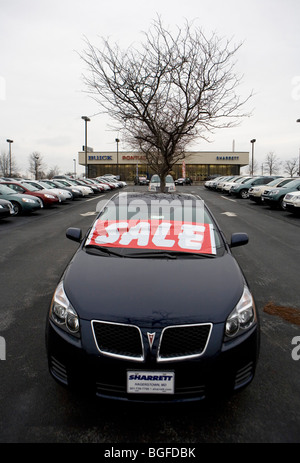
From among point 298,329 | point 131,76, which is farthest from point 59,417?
point 131,76

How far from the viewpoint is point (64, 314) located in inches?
93.0

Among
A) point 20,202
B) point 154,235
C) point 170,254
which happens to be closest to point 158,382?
point 170,254

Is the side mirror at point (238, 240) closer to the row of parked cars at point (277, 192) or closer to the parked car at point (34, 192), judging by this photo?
the row of parked cars at point (277, 192)

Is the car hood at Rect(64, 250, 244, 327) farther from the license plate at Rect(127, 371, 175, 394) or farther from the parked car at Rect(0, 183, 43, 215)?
the parked car at Rect(0, 183, 43, 215)

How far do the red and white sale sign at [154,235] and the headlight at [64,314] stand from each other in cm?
100

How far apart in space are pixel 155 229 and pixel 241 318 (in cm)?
163

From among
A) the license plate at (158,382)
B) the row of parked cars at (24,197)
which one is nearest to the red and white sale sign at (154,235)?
the license plate at (158,382)

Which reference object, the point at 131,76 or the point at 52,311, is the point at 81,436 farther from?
the point at 131,76

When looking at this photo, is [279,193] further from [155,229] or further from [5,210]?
[155,229]
